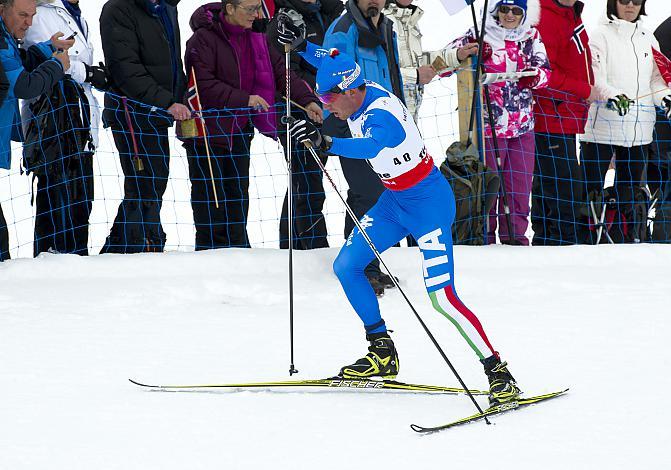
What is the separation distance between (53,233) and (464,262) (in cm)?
298

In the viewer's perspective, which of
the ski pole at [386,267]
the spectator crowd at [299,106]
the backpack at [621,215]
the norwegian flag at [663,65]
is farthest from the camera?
the norwegian flag at [663,65]

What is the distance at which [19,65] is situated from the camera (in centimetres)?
692

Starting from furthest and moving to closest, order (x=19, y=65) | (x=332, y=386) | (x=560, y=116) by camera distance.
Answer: (x=560, y=116) < (x=19, y=65) < (x=332, y=386)

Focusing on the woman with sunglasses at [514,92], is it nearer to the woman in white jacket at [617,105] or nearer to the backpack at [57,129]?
the woman in white jacket at [617,105]

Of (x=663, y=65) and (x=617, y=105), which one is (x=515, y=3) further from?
(x=663, y=65)

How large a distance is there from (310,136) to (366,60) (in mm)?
2562

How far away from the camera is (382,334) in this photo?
5543 millimetres

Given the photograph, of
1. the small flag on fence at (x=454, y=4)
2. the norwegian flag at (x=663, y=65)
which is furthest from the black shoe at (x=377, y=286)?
the norwegian flag at (x=663, y=65)

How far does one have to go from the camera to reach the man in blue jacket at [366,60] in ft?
23.7

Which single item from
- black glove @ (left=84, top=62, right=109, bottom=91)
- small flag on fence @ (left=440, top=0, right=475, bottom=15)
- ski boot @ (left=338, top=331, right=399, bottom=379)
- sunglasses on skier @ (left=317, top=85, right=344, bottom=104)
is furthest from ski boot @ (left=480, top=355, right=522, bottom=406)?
small flag on fence @ (left=440, top=0, right=475, bottom=15)

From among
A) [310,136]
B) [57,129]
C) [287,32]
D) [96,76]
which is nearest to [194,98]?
[96,76]

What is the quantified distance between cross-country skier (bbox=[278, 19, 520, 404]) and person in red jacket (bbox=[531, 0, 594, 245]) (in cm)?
324

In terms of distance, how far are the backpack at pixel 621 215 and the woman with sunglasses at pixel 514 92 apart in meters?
0.71

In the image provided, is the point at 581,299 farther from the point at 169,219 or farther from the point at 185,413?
the point at 169,219
